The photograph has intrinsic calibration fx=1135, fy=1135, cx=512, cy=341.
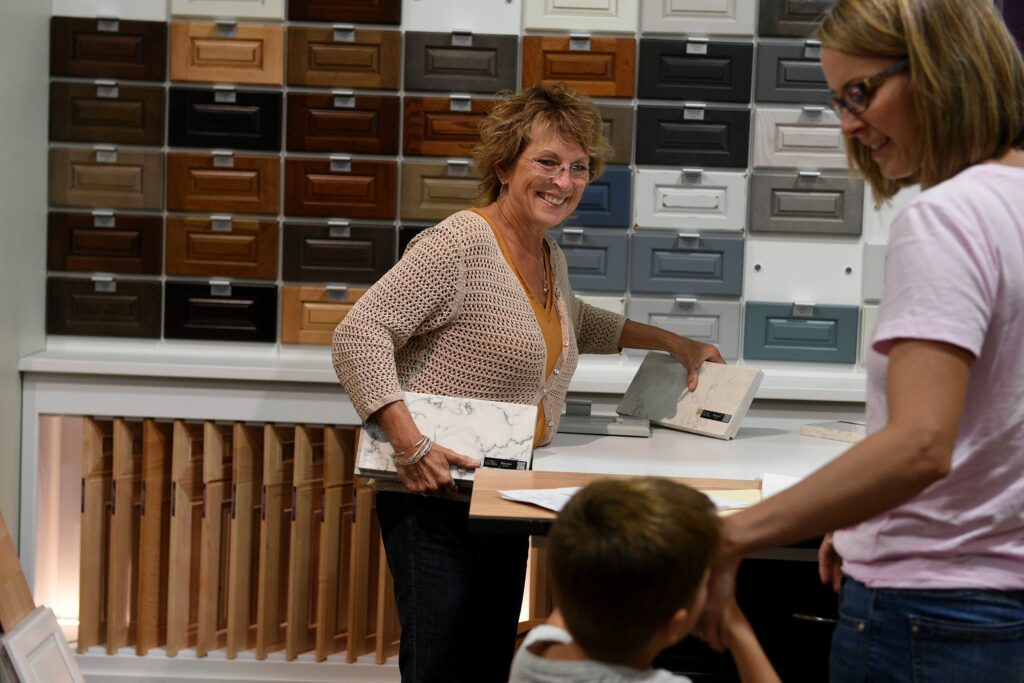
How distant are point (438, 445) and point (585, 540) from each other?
110 centimetres

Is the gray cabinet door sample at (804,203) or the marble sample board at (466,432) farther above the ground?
the gray cabinet door sample at (804,203)

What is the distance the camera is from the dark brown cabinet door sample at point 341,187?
3.64 meters

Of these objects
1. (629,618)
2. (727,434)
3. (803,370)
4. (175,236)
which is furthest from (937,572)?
(175,236)

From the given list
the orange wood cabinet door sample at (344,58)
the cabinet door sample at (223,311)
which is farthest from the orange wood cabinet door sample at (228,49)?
the cabinet door sample at (223,311)

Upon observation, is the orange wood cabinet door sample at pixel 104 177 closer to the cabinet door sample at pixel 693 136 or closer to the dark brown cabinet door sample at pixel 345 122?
the dark brown cabinet door sample at pixel 345 122

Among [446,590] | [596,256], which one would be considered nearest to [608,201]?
[596,256]

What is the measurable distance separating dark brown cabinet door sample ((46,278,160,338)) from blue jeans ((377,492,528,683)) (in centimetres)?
177

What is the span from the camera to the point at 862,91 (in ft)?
3.71

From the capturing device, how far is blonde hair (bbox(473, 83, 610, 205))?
240 centimetres

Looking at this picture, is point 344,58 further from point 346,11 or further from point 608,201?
point 608,201

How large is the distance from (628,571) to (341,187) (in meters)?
2.74

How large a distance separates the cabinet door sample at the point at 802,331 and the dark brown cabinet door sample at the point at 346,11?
1.48 metres

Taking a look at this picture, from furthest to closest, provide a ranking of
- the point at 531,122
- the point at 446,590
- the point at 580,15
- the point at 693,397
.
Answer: the point at 580,15 → the point at 693,397 → the point at 531,122 → the point at 446,590

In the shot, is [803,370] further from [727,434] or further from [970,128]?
[970,128]
